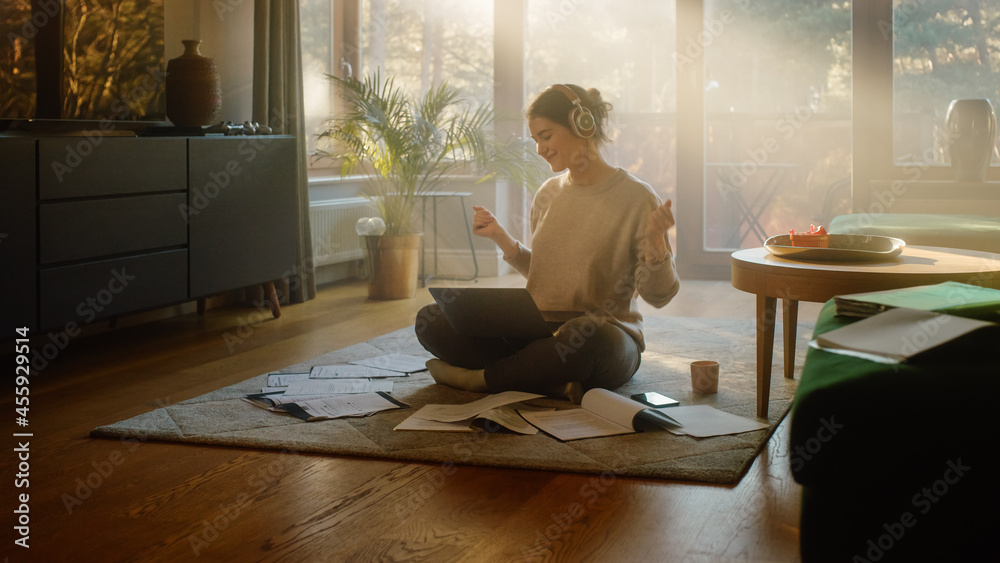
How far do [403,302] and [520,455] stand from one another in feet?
8.39

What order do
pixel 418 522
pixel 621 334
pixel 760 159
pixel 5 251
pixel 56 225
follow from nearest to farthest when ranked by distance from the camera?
1. pixel 418 522
2. pixel 621 334
3. pixel 5 251
4. pixel 56 225
5. pixel 760 159

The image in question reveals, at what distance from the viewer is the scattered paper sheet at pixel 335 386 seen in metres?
2.60

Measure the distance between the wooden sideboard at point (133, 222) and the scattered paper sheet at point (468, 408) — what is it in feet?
4.20

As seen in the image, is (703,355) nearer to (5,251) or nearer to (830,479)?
(830,479)

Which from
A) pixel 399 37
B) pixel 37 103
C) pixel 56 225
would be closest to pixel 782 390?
pixel 56 225

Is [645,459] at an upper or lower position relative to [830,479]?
lower

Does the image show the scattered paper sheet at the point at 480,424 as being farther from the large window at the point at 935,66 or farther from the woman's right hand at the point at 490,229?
the large window at the point at 935,66

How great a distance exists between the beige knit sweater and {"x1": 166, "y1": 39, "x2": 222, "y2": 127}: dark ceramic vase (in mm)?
1706

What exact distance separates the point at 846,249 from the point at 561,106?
849mm

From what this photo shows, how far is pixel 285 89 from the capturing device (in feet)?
14.4

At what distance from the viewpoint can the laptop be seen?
229 centimetres

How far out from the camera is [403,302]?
4.48 metres

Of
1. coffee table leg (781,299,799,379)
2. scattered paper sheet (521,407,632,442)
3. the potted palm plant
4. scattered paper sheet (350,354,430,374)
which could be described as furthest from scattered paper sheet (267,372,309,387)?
the potted palm plant

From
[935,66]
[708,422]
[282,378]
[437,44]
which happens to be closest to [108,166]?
[282,378]
